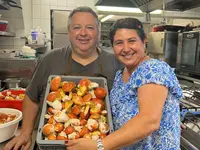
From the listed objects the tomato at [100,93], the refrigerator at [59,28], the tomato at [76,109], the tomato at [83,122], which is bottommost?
the tomato at [83,122]

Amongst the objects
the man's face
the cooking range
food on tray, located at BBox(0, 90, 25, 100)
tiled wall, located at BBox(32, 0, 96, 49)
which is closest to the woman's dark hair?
the man's face

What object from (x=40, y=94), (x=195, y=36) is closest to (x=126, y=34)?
(x=40, y=94)

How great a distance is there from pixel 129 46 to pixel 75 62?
A: 411 millimetres

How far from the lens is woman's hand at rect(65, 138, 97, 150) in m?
0.74

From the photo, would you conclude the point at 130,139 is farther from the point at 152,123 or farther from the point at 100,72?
the point at 100,72

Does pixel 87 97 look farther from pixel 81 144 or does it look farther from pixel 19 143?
pixel 19 143

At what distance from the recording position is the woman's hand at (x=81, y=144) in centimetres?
74

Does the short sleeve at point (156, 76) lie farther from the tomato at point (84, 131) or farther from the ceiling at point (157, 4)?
the ceiling at point (157, 4)

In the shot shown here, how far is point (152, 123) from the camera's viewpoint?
2.49 feet

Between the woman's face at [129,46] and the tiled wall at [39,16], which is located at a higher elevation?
the tiled wall at [39,16]

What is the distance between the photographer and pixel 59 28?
416 centimetres

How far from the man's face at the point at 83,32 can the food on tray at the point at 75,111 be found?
0.78 ft

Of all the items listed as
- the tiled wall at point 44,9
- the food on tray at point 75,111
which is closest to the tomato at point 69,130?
the food on tray at point 75,111

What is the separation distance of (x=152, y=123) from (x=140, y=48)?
0.36m
